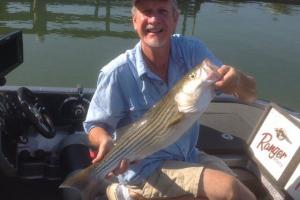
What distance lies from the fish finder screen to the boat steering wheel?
0.23 metres

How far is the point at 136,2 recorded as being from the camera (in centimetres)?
279

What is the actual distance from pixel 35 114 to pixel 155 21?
1.52 meters

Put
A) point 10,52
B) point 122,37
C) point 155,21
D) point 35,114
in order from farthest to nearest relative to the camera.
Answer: point 122,37 < point 10,52 < point 35,114 < point 155,21

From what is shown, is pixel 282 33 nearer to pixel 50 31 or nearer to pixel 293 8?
pixel 293 8

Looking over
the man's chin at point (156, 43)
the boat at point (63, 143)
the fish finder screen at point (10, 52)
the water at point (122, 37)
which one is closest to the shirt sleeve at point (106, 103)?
the man's chin at point (156, 43)

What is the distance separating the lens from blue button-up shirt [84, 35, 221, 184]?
108 inches

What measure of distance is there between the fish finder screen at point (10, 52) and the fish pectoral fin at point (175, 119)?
6.25 feet

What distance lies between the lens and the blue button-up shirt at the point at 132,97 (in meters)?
2.75

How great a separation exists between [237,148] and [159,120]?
5.46ft

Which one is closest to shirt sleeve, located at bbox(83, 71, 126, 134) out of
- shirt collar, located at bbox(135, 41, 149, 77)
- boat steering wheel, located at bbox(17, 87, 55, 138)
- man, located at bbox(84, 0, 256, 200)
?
man, located at bbox(84, 0, 256, 200)

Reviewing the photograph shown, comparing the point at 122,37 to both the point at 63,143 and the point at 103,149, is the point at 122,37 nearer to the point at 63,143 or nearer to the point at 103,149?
the point at 63,143

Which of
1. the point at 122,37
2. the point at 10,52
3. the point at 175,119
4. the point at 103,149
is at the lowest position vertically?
the point at 122,37

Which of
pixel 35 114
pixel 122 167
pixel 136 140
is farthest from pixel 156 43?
pixel 35 114

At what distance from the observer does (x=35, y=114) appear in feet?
12.3
